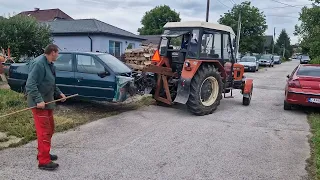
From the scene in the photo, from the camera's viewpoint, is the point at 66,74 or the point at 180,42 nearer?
the point at 66,74

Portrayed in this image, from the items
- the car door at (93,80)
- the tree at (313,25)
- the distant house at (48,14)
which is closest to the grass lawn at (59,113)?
the car door at (93,80)

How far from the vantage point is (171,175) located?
4.47 metres

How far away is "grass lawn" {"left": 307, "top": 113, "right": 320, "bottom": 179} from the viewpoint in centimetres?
470

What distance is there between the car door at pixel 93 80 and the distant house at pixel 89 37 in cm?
1401

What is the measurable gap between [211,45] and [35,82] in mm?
5672

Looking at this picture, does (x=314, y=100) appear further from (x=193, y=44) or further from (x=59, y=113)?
(x=59, y=113)

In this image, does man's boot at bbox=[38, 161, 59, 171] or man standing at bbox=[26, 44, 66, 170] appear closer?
man standing at bbox=[26, 44, 66, 170]

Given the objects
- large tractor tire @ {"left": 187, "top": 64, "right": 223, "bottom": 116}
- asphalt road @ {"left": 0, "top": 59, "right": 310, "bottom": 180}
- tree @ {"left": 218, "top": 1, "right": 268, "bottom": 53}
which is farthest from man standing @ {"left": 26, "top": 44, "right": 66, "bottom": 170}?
tree @ {"left": 218, "top": 1, "right": 268, "bottom": 53}

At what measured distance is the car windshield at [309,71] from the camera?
9.50m

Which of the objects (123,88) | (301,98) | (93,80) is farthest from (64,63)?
(301,98)

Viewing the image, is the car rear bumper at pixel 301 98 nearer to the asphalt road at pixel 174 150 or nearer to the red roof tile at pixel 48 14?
the asphalt road at pixel 174 150

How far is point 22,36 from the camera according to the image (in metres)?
16.9

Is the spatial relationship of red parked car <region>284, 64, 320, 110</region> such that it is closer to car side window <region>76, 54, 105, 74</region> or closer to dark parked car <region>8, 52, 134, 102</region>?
dark parked car <region>8, 52, 134, 102</region>

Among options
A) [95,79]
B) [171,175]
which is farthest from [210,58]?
[171,175]
